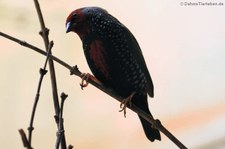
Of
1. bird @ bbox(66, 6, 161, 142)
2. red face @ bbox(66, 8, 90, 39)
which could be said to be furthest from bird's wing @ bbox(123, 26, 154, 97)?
red face @ bbox(66, 8, 90, 39)

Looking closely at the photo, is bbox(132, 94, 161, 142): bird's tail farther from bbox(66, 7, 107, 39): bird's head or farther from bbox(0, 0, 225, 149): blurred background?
bbox(66, 7, 107, 39): bird's head

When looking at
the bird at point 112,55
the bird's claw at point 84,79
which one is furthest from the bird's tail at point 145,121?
the bird's claw at point 84,79

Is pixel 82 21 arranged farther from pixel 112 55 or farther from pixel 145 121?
pixel 145 121

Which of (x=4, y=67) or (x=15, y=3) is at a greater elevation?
(x=15, y=3)

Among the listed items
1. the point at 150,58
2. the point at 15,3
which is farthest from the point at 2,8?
the point at 150,58

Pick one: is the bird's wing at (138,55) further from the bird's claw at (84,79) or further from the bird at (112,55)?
the bird's claw at (84,79)

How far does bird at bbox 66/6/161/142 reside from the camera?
2.84 feet

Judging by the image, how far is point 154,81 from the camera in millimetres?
1016

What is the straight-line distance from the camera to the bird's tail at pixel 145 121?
2.93ft

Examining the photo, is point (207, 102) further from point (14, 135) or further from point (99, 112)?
point (14, 135)

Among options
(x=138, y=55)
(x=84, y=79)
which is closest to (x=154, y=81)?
(x=138, y=55)

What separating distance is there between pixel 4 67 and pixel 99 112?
0.27 metres

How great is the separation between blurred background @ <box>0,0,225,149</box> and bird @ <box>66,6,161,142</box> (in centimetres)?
9

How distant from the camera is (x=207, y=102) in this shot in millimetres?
1022
